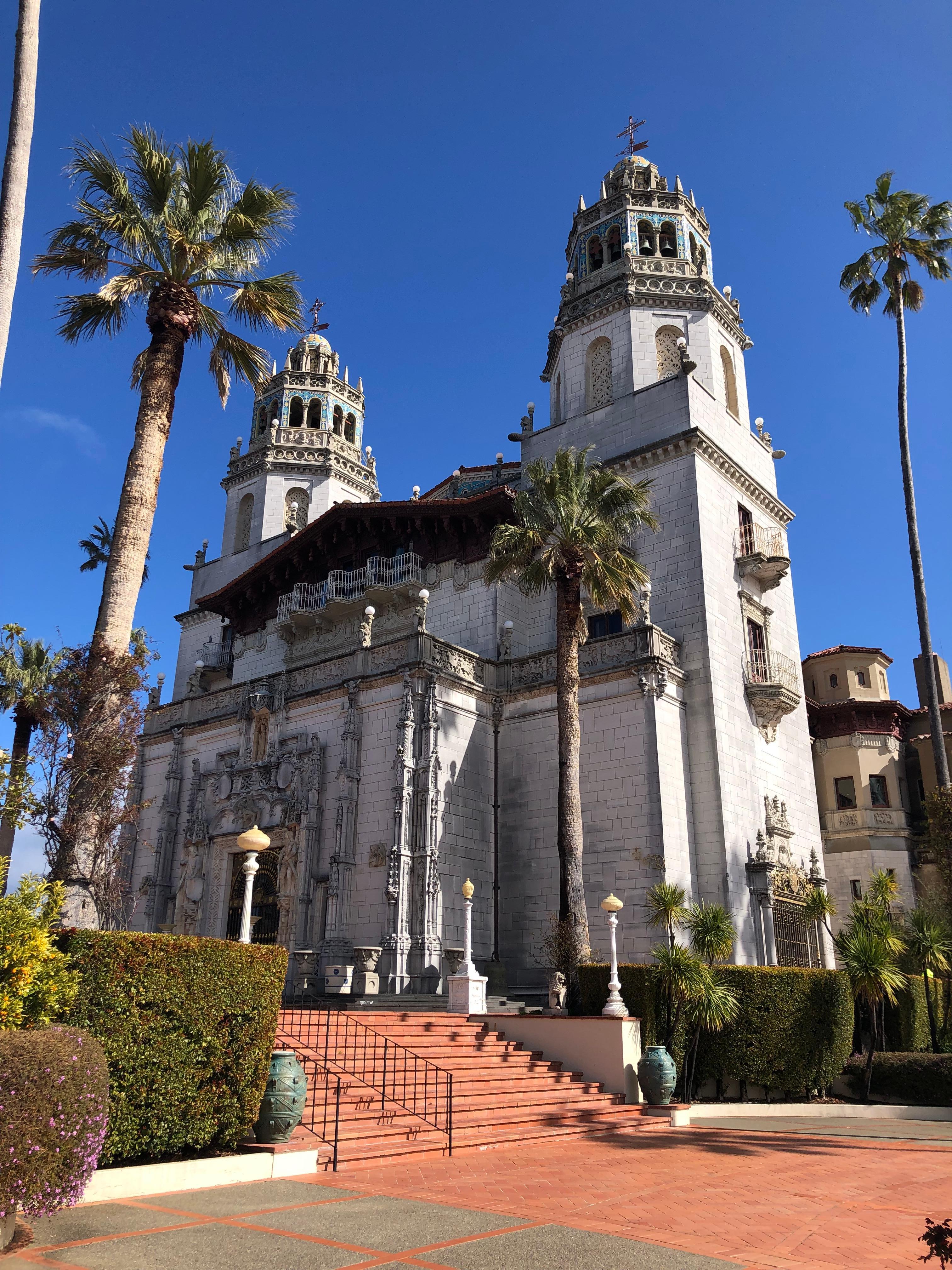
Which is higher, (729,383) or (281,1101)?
(729,383)

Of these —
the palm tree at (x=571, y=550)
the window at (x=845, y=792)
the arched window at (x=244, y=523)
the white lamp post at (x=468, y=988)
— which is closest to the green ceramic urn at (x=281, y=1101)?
the white lamp post at (x=468, y=988)

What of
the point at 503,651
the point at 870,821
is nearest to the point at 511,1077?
the point at 503,651

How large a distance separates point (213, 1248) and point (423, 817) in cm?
1680

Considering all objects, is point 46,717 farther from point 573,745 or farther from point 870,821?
point 870,821

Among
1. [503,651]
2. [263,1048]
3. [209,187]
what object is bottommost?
[263,1048]

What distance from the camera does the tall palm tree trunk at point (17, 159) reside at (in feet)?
42.9

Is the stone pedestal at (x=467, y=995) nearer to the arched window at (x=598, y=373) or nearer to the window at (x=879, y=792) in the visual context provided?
the arched window at (x=598, y=373)

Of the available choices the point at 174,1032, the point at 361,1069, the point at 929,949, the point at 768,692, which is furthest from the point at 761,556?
the point at 174,1032

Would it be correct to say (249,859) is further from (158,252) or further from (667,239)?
(667,239)

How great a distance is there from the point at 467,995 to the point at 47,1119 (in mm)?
14037

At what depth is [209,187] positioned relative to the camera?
18.9 metres

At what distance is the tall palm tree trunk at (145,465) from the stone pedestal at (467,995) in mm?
10186

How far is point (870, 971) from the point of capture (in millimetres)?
21297

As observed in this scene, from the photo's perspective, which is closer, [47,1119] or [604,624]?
[47,1119]
